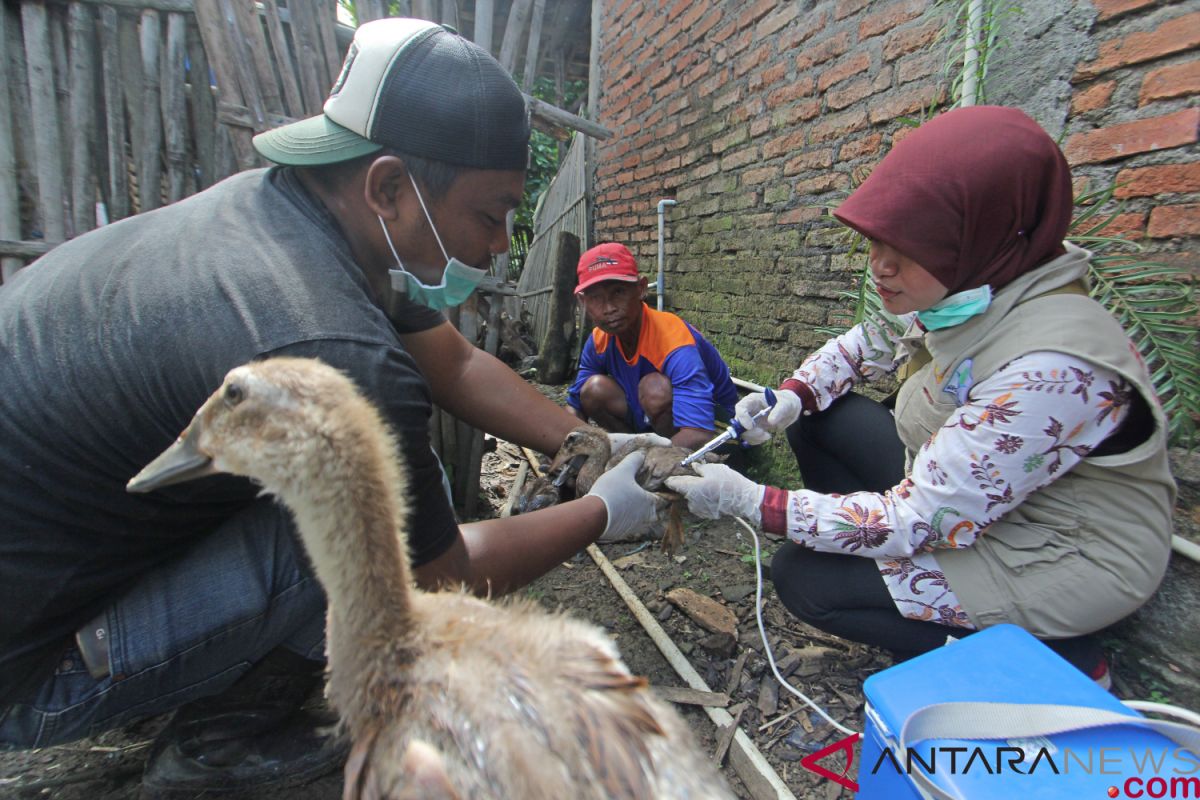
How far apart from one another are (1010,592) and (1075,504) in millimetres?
346

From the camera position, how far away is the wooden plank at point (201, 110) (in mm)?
3369

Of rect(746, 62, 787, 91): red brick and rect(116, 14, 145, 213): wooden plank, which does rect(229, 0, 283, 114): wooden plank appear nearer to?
rect(116, 14, 145, 213): wooden plank

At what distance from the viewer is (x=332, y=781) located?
6.97 ft

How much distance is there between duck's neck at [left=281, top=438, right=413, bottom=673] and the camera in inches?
49.8

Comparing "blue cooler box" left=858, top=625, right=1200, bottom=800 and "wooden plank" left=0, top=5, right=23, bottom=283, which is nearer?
"blue cooler box" left=858, top=625, right=1200, bottom=800

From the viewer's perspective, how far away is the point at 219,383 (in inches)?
57.3

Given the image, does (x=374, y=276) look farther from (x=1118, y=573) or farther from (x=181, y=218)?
(x=1118, y=573)

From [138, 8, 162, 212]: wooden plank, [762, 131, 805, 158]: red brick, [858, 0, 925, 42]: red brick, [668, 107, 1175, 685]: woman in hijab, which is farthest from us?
[762, 131, 805, 158]: red brick

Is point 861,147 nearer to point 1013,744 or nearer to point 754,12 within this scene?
point 754,12

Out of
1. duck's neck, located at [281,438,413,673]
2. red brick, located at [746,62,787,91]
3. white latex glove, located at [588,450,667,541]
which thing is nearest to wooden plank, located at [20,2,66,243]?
duck's neck, located at [281,438,413,673]

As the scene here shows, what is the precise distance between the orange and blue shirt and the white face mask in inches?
81.7

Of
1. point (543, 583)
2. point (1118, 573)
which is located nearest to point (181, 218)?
point (543, 583)

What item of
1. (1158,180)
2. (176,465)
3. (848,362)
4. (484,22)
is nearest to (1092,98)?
(1158,180)

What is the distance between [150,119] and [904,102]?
4.21m
